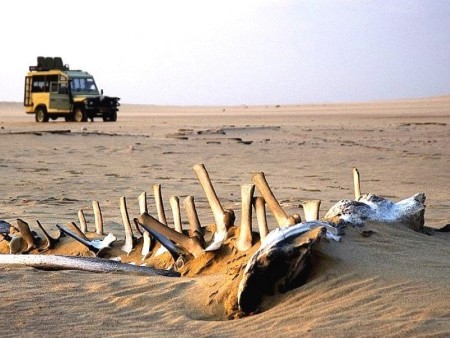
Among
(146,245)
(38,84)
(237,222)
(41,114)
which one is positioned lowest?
(41,114)

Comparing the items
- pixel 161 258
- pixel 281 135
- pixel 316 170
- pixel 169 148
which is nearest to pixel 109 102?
pixel 281 135

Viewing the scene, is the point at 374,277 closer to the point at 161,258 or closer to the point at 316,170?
the point at 161,258

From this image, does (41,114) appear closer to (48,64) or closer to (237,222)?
(48,64)

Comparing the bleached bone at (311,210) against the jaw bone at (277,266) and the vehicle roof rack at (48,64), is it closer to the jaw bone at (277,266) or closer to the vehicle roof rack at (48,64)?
the jaw bone at (277,266)

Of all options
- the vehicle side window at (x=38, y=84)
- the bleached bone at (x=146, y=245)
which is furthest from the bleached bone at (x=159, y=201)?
the vehicle side window at (x=38, y=84)

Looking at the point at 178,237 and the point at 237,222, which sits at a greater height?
the point at 178,237

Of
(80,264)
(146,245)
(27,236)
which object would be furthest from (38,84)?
(80,264)

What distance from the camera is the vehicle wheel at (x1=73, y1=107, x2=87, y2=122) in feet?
100

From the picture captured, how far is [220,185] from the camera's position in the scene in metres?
11.1

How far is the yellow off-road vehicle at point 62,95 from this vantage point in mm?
30734

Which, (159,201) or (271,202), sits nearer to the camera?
(271,202)

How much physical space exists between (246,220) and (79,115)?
27365mm

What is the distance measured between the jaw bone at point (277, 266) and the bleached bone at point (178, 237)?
3.07 feet

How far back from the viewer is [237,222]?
746 centimetres
